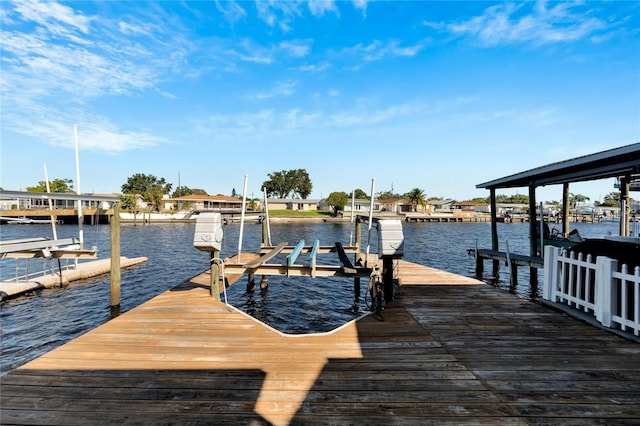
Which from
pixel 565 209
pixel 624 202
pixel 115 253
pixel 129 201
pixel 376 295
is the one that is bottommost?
pixel 376 295

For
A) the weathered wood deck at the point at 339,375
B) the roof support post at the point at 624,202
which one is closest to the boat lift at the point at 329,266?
the weathered wood deck at the point at 339,375

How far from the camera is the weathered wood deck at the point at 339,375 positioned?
2.89 m

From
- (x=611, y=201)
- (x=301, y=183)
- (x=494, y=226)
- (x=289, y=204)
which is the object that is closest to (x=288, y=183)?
(x=301, y=183)

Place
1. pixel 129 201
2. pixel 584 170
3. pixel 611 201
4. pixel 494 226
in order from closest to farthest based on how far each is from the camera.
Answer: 1. pixel 584 170
2. pixel 494 226
3. pixel 129 201
4. pixel 611 201

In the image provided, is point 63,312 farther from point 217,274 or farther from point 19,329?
point 217,274

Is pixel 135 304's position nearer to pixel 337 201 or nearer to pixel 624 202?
pixel 624 202

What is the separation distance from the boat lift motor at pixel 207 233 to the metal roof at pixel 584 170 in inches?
354

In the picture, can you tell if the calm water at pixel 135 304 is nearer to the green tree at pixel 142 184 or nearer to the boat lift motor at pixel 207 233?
the boat lift motor at pixel 207 233

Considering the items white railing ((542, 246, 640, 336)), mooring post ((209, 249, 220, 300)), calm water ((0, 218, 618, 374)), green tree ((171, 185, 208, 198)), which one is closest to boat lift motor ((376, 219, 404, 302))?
calm water ((0, 218, 618, 374))

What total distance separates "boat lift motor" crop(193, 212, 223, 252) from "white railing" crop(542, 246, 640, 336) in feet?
21.6

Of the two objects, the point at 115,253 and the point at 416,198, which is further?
the point at 416,198

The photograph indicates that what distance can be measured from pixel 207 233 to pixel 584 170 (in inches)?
438

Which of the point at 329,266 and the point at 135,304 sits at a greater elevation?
the point at 329,266

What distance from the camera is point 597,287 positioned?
508 cm
